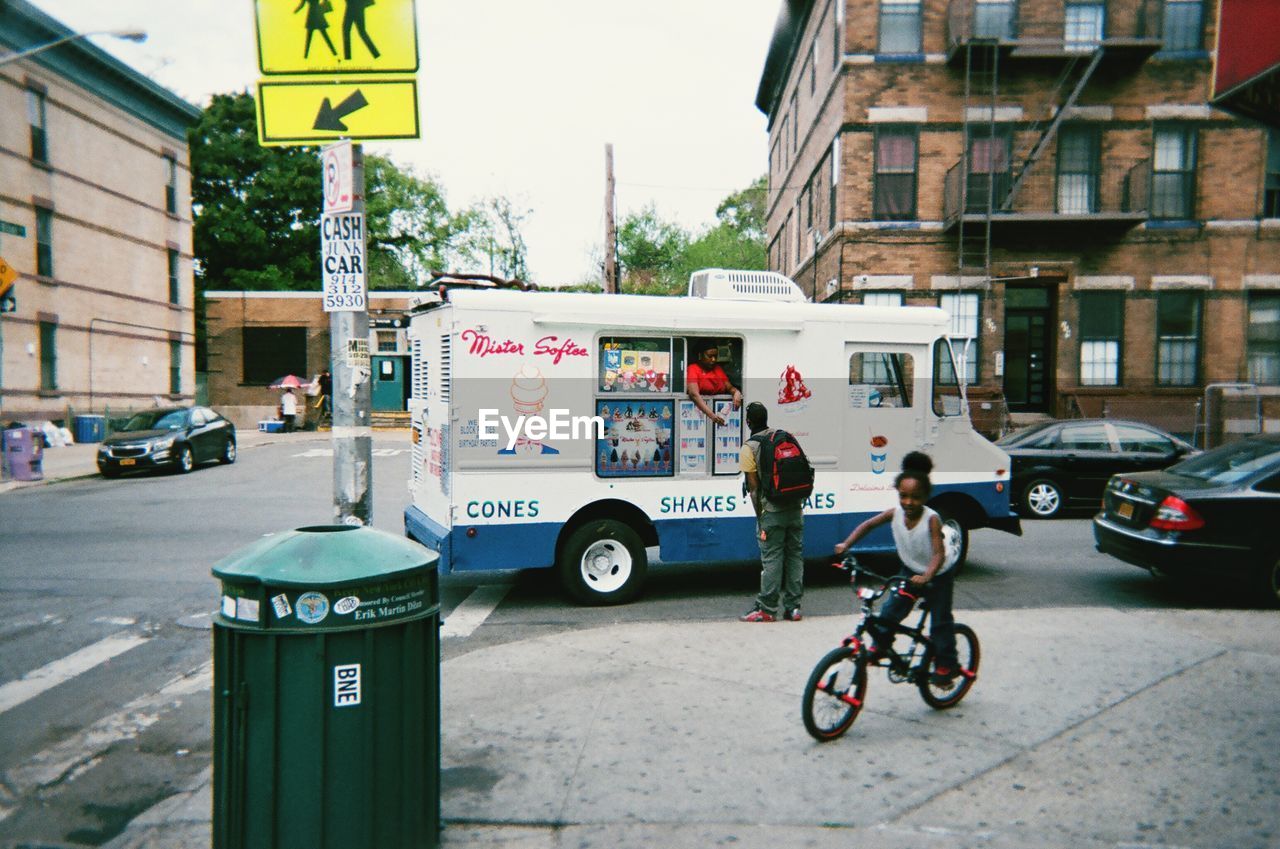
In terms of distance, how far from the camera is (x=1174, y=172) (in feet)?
73.5

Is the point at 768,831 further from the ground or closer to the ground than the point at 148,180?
closer to the ground

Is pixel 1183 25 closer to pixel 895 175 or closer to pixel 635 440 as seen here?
pixel 895 175

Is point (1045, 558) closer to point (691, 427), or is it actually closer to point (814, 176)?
point (691, 427)

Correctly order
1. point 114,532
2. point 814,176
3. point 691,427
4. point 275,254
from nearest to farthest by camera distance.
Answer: point 691,427
point 114,532
point 814,176
point 275,254

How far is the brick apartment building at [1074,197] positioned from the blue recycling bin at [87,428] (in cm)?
2158

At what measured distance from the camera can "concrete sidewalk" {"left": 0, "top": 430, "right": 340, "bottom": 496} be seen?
18.1m

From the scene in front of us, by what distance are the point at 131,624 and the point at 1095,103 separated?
74.9 ft

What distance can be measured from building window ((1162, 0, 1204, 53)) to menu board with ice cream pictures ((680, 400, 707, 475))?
2050 centimetres

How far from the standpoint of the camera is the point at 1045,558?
10656 millimetres

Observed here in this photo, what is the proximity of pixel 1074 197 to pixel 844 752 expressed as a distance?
21.1 meters

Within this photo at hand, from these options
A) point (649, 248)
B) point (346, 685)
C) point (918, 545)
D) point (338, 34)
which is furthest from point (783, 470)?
point (649, 248)

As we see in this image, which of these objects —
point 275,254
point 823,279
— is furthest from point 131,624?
point 275,254

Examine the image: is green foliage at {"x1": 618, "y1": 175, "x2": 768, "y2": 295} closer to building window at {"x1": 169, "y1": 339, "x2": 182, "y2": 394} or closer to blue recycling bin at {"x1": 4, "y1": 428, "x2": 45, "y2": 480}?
building window at {"x1": 169, "y1": 339, "x2": 182, "y2": 394}

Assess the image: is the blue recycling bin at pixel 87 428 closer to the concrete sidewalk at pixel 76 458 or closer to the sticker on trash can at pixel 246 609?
the concrete sidewalk at pixel 76 458
